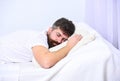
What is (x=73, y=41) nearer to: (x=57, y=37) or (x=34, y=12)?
(x=57, y=37)

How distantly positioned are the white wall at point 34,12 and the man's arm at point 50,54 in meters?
0.80

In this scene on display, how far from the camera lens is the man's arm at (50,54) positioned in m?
1.13

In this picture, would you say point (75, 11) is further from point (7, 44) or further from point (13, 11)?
point (7, 44)

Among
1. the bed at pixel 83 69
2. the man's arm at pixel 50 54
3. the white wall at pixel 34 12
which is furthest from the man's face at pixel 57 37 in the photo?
the white wall at pixel 34 12

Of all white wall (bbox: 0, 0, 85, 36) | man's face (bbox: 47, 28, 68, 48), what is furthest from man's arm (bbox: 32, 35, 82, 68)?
white wall (bbox: 0, 0, 85, 36)

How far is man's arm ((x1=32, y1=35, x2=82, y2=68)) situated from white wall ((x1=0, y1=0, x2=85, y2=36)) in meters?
0.80

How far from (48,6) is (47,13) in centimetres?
7

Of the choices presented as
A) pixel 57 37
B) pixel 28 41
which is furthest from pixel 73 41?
pixel 28 41

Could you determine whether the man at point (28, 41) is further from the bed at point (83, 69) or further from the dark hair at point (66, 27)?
the bed at point (83, 69)

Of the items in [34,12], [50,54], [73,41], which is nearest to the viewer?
[50,54]

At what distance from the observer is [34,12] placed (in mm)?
2002

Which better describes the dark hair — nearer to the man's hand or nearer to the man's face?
the man's face

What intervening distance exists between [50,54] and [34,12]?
0.95 m

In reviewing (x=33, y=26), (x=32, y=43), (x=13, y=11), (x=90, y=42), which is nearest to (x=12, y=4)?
(x=13, y=11)
